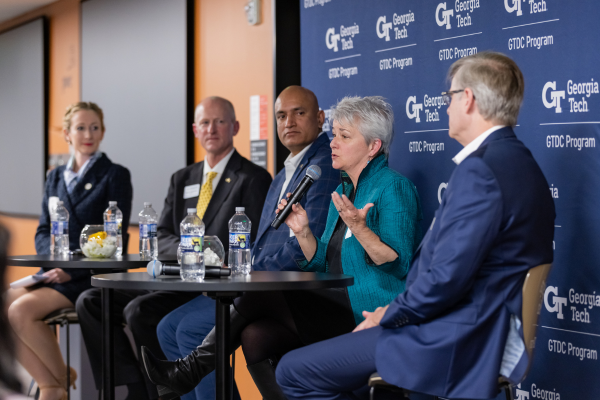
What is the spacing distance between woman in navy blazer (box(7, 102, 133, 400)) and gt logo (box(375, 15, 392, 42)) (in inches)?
69.1

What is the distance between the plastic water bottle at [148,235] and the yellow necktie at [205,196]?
0.41m

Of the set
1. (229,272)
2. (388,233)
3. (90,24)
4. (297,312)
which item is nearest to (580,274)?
(388,233)

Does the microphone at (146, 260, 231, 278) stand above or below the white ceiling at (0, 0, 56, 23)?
below

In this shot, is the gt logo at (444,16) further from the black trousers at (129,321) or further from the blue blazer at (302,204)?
the black trousers at (129,321)

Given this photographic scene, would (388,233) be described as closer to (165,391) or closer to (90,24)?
(165,391)

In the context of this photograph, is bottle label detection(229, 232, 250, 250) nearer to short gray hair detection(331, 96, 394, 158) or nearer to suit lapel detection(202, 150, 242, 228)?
short gray hair detection(331, 96, 394, 158)

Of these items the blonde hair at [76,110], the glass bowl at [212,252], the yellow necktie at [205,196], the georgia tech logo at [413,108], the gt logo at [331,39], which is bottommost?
the glass bowl at [212,252]

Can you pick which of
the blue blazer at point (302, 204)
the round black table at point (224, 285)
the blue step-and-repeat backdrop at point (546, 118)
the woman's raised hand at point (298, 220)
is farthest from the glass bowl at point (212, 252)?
the blue step-and-repeat backdrop at point (546, 118)

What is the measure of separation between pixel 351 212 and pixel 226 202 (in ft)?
4.76

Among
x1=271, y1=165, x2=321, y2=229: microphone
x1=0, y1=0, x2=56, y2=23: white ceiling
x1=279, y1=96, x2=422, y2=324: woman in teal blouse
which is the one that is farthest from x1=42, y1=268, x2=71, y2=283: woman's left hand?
x1=0, y1=0, x2=56, y2=23: white ceiling

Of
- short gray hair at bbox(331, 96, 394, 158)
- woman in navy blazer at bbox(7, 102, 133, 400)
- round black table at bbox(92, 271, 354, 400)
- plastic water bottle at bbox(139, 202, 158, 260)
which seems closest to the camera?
round black table at bbox(92, 271, 354, 400)

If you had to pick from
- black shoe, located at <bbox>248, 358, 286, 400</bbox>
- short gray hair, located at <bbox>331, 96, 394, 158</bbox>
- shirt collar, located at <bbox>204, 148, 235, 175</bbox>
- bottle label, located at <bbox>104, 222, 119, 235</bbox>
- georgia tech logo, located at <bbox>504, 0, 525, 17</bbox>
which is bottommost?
black shoe, located at <bbox>248, 358, 286, 400</bbox>

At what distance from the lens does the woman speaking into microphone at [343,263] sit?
242cm

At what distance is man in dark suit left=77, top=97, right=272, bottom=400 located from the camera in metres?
3.37
